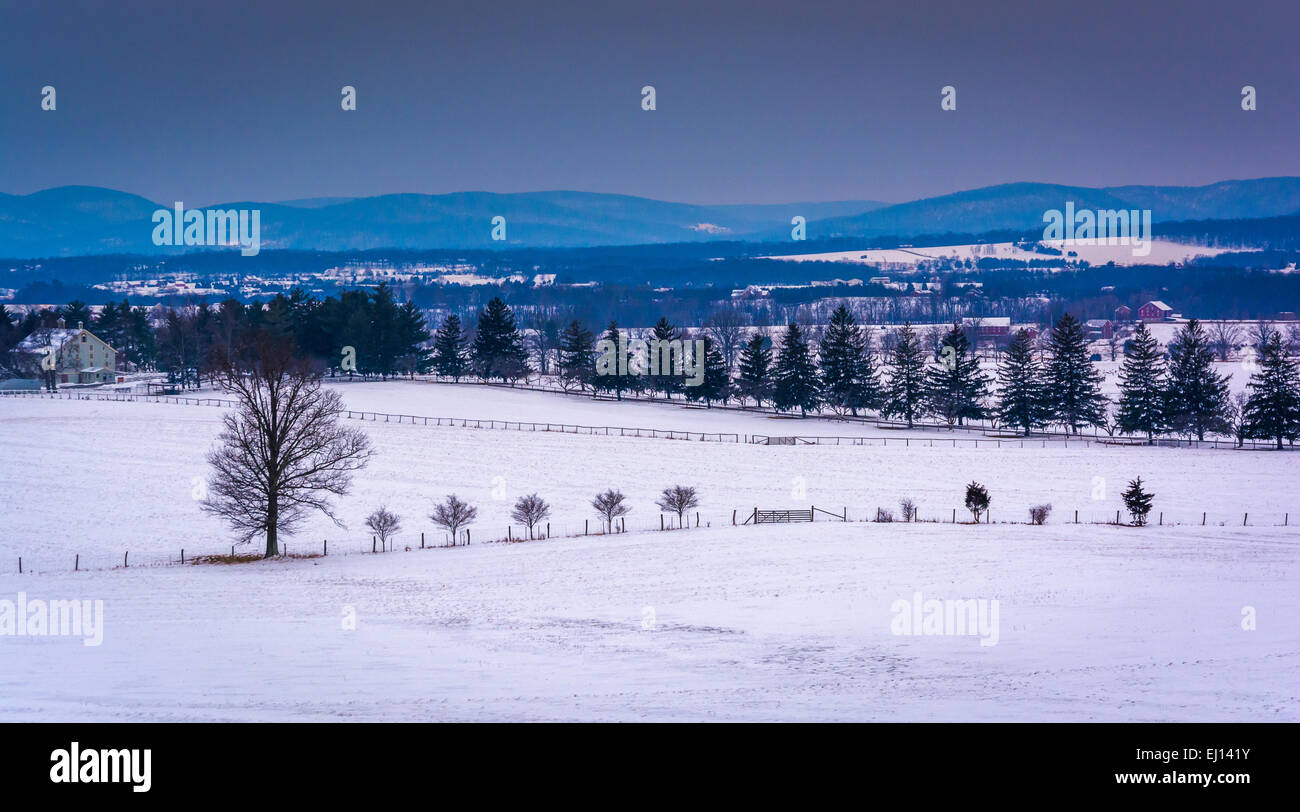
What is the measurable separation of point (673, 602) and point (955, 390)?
186ft

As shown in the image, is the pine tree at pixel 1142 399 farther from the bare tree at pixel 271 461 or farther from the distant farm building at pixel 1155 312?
the distant farm building at pixel 1155 312

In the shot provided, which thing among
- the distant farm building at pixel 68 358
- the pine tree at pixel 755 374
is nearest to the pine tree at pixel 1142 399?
the pine tree at pixel 755 374

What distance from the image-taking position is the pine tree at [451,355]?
105 m

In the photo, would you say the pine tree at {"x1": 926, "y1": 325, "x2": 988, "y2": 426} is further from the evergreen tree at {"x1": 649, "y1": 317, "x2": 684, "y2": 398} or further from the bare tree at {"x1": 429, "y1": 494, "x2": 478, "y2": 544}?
the bare tree at {"x1": 429, "y1": 494, "x2": 478, "y2": 544}

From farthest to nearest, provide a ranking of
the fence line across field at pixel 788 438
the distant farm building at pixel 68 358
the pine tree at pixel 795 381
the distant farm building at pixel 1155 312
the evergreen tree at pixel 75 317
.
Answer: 1. the distant farm building at pixel 1155 312
2. the evergreen tree at pixel 75 317
3. the distant farm building at pixel 68 358
4. the pine tree at pixel 795 381
5. the fence line across field at pixel 788 438

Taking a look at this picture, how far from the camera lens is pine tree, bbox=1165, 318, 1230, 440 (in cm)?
7075

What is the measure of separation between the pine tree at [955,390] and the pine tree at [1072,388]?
4883mm

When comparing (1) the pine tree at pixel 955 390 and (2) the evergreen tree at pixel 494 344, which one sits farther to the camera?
(2) the evergreen tree at pixel 494 344

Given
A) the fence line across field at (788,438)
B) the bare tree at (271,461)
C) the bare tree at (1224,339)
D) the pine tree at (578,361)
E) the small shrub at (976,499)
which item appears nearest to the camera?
the bare tree at (271,461)

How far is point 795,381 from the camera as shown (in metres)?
84.8

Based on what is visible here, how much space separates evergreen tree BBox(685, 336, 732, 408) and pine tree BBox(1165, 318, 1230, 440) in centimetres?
3179

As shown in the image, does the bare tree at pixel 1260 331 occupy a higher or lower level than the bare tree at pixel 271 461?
higher

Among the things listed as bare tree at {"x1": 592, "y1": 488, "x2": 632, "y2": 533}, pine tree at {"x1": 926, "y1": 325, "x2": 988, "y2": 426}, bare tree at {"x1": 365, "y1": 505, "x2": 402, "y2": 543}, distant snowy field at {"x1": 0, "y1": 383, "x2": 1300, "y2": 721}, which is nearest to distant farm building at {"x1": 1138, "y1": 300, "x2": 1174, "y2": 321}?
pine tree at {"x1": 926, "y1": 325, "x2": 988, "y2": 426}
